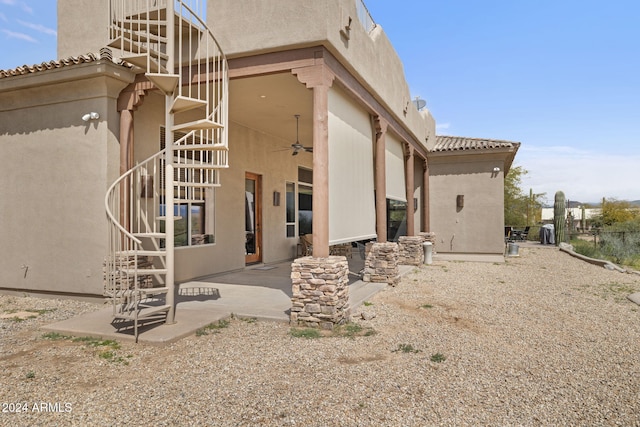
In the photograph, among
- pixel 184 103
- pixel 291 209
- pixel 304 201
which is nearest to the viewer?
pixel 184 103

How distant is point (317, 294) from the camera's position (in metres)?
4.73

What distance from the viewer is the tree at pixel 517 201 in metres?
25.1

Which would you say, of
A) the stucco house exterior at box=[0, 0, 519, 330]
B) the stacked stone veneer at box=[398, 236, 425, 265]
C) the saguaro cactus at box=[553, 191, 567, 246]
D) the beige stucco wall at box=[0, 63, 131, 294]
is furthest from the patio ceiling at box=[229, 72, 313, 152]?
the saguaro cactus at box=[553, 191, 567, 246]

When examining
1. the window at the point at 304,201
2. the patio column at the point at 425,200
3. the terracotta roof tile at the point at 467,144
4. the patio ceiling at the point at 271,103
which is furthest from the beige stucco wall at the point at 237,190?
the terracotta roof tile at the point at 467,144

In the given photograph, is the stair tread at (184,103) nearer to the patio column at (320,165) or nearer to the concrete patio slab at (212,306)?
the patio column at (320,165)

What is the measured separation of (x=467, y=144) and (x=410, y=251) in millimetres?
5189

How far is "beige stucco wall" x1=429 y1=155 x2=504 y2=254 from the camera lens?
12.9m

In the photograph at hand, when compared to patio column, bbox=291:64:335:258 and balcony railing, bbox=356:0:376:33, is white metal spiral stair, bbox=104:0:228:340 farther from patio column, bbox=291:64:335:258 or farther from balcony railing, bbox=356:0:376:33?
balcony railing, bbox=356:0:376:33

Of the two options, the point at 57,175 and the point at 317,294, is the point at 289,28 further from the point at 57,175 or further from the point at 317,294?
the point at 57,175

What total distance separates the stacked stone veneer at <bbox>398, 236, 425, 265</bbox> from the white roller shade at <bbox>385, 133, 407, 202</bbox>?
1.16 metres

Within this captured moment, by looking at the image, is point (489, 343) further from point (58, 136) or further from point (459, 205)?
point (459, 205)

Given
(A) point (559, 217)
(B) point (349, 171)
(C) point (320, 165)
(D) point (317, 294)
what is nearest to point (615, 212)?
(A) point (559, 217)

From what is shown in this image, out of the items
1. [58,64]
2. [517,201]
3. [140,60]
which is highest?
[58,64]

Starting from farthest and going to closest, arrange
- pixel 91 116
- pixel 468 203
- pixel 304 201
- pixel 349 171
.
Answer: pixel 468 203, pixel 304 201, pixel 349 171, pixel 91 116
